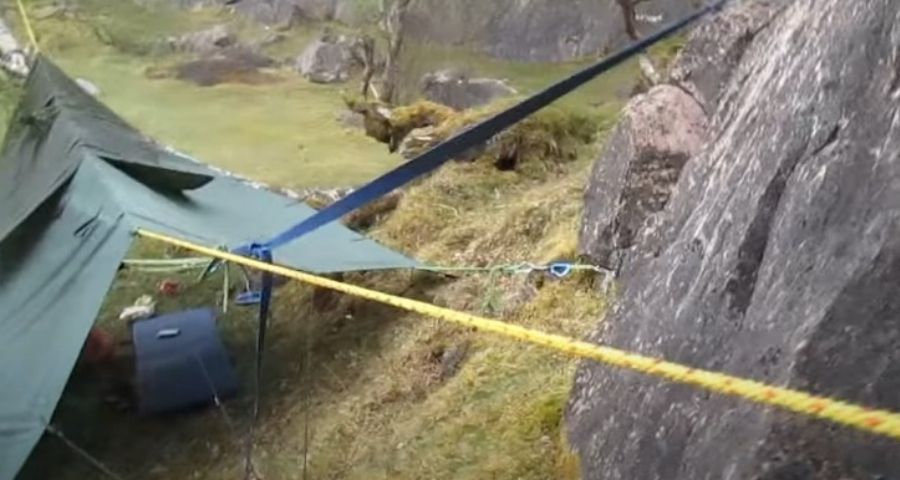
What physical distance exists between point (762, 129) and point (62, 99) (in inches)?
126

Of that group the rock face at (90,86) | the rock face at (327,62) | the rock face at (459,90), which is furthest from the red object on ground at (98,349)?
the rock face at (327,62)

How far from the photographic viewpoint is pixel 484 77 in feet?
28.5

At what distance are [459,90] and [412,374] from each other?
5164 mm

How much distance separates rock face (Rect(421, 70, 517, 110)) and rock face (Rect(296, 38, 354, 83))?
4.82 ft

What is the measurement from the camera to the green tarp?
2.90 m

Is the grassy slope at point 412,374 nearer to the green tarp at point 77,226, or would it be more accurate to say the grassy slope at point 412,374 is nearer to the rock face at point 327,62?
the green tarp at point 77,226

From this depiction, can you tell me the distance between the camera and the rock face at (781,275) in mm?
1345

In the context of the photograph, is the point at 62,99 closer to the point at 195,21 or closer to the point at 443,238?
the point at 443,238

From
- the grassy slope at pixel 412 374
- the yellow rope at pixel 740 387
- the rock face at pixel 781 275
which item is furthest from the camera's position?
the grassy slope at pixel 412 374

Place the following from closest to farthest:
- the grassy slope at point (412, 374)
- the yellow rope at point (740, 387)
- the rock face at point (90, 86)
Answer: the yellow rope at point (740, 387) → the grassy slope at point (412, 374) → the rock face at point (90, 86)

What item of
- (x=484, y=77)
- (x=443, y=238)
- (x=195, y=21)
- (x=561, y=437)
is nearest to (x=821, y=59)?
(x=561, y=437)

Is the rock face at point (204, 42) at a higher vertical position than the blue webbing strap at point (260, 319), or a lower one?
lower

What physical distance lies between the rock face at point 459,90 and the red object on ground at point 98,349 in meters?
4.50

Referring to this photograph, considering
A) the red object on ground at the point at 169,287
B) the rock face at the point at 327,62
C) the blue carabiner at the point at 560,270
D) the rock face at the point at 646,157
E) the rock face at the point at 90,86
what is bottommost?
the rock face at the point at 90,86
